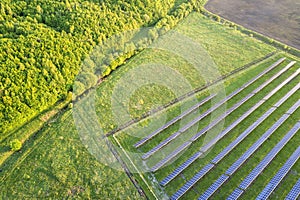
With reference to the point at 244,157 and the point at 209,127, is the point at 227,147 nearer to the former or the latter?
the point at 244,157


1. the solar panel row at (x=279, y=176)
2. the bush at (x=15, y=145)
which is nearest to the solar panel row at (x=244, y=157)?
the solar panel row at (x=279, y=176)

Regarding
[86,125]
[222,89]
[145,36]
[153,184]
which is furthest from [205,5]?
[153,184]

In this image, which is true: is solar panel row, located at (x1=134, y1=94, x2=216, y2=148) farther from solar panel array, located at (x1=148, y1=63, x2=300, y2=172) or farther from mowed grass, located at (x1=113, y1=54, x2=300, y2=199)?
solar panel array, located at (x1=148, y1=63, x2=300, y2=172)

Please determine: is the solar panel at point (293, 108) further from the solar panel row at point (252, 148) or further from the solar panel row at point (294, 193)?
the solar panel row at point (294, 193)

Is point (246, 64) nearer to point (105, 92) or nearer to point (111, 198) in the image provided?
point (105, 92)

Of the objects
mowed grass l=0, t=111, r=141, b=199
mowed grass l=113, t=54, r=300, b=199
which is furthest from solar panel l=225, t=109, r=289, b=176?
mowed grass l=0, t=111, r=141, b=199
